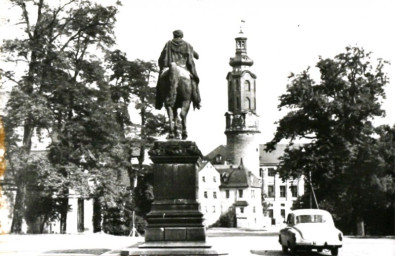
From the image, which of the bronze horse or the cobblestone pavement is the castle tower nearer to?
the cobblestone pavement

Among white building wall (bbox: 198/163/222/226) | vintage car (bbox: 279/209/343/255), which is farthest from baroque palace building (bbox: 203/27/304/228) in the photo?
vintage car (bbox: 279/209/343/255)

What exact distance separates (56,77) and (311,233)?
17.4 metres

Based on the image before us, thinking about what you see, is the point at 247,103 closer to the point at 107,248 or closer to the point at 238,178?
the point at 238,178

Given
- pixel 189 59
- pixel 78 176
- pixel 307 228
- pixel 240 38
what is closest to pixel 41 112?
pixel 78 176

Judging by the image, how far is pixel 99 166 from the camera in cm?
3612

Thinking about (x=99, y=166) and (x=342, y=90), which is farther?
(x=342, y=90)

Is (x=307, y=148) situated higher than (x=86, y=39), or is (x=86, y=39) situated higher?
(x=86, y=39)

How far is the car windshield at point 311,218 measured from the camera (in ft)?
78.1

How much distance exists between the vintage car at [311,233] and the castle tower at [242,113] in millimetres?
93272

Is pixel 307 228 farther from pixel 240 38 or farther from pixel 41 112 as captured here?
pixel 240 38

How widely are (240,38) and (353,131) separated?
83492 millimetres

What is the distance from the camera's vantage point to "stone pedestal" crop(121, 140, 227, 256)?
14945 mm

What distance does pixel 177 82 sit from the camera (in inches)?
639

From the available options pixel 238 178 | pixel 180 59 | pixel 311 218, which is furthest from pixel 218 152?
pixel 180 59
